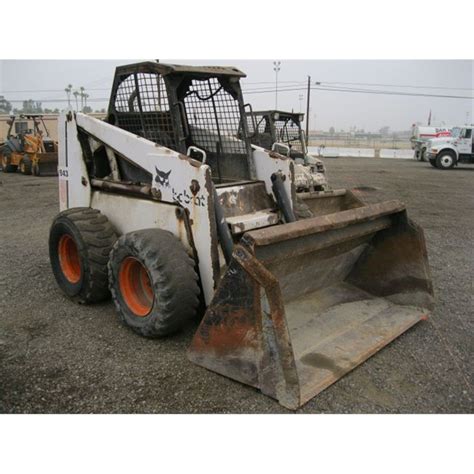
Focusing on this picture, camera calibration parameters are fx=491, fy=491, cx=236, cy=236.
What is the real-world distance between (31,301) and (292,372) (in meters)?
2.92

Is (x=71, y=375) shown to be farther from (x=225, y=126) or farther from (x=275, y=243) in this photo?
(x=225, y=126)

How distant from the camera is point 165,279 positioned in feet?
11.5

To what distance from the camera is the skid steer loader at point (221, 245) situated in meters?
3.07

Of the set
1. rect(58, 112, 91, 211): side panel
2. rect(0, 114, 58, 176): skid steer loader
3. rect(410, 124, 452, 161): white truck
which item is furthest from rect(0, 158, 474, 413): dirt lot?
rect(410, 124, 452, 161): white truck

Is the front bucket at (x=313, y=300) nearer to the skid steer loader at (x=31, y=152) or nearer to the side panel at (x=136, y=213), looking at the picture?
the side panel at (x=136, y=213)

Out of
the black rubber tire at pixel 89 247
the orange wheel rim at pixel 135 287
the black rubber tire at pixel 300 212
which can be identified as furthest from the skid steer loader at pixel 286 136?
the orange wheel rim at pixel 135 287

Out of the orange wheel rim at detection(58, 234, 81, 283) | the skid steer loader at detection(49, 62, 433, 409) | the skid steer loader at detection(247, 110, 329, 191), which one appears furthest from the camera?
the skid steer loader at detection(247, 110, 329, 191)

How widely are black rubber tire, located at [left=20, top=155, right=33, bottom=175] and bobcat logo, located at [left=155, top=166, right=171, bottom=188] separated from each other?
1539 cm

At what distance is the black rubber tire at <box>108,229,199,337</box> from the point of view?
350 centimetres

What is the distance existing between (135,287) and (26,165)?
1562cm

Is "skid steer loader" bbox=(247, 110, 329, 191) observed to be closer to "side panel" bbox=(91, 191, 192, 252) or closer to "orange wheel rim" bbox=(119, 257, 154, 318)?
"side panel" bbox=(91, 191, 192, 252)

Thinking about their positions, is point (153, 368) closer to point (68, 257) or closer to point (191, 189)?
point (191, 189)

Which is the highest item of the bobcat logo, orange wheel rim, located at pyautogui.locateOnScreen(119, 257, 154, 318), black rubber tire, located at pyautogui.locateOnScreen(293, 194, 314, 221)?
the bobcat logo

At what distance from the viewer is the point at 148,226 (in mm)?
4199
